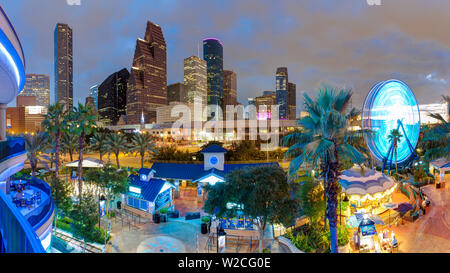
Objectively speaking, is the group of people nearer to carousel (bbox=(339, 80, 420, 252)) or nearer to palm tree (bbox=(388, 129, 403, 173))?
carousel (bbox=(339, 80, 420, 252))

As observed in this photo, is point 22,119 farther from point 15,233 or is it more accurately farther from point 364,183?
point 15,233

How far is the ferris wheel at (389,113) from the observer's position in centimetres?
2589

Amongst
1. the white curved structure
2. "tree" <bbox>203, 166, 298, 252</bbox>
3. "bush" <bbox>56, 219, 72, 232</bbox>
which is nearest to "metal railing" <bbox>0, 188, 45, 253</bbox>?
the white curved structure

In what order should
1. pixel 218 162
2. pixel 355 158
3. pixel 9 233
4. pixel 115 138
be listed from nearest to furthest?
pixel 9 233 → pixel 355 158 → pixel 218 162 → pixel 115 138

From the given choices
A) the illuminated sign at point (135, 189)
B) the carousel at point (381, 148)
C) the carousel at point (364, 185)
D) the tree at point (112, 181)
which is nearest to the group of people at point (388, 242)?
the carousel at point (381, 148)

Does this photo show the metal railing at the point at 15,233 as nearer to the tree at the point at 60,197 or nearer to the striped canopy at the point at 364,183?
the tree at the point at 60,197

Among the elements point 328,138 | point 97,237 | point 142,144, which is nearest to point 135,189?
point 97,237

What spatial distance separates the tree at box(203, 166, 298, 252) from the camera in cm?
1148

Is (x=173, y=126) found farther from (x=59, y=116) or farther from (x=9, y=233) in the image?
(x=9, y=233)

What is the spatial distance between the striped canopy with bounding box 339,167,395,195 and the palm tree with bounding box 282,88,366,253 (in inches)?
321

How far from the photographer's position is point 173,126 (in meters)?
114
